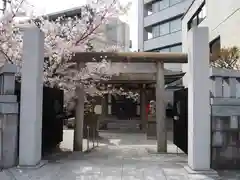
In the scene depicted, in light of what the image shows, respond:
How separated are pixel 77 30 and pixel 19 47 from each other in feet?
5.91

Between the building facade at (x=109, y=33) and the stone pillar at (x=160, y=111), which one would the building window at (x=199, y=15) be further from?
the stone pillar at (x=160, y=111)

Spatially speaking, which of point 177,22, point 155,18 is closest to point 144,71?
point 177,22

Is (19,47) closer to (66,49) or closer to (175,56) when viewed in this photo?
(66,49)

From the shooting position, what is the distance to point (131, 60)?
9133 millimetres

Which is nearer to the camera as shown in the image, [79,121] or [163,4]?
[79,121]

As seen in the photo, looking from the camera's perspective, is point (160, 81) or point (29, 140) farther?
point (160, 81)

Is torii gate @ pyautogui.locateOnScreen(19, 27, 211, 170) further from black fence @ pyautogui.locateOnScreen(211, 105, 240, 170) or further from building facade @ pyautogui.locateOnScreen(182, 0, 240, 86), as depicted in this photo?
building facade @ pyautogui.locateOnScreen(182, 0, 240, 86)

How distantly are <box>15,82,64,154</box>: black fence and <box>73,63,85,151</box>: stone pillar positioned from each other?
1.61 feet

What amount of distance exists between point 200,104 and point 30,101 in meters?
3.28

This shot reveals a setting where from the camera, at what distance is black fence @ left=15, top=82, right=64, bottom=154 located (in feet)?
22.9

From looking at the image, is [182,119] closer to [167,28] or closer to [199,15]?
[199,15]

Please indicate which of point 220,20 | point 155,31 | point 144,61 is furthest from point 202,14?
point 155,31

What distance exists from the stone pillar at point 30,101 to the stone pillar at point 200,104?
9.90 ft

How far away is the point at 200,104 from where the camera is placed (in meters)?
5.47
